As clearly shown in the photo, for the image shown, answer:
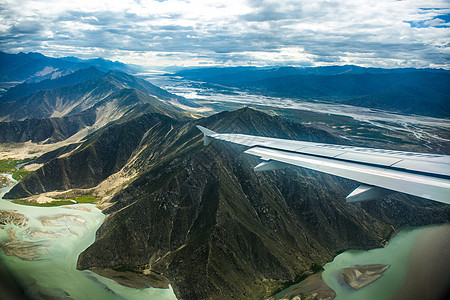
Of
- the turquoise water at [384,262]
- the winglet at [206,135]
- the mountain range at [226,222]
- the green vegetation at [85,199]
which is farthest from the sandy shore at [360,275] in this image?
the green vegetation at [85,199]

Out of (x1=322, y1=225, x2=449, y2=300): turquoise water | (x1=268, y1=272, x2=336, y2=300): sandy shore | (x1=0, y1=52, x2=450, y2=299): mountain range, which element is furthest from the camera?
(x1=0, y1=52, x2=450, y2=299): mountain range

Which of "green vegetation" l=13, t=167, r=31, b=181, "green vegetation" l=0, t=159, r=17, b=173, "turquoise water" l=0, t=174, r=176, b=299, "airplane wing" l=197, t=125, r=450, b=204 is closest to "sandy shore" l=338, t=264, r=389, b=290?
"airplane wing" l=197, t=125, r=450, b=204

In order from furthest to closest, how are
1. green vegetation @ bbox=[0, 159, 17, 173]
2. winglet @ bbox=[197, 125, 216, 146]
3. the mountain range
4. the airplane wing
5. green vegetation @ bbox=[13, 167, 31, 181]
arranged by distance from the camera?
green vegetation @ bbox=[0, 159, 17, 173], green vegetation @ bbox=[13, 167, 31, 181], the mountain range, winglet @ bbox=[197, 125, 216, 146], the airplane wing

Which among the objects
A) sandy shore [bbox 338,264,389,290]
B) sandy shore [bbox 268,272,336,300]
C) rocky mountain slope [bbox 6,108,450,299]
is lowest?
sandy shore [bbox 338,264,389,290]

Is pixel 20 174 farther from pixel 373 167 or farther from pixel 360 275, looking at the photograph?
pixel 373 167

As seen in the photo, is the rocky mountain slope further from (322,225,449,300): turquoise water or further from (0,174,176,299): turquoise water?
(0,174,176,299): turquoise water

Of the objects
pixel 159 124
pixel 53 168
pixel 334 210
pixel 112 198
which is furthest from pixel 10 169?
pixel 334 210

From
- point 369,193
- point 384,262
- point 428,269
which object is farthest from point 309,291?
point 369,193

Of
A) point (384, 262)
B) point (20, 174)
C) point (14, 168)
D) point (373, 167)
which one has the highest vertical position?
point (373, 167)
